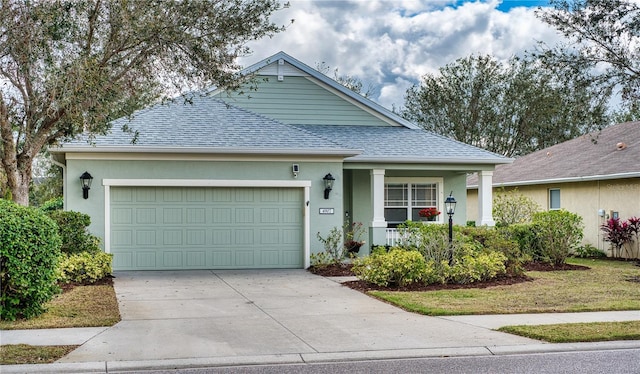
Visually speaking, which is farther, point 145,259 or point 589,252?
point 589,252

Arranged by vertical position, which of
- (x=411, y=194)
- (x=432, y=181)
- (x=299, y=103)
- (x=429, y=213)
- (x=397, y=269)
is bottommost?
(x=397, y=269)

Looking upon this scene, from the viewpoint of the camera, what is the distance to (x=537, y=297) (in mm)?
12000

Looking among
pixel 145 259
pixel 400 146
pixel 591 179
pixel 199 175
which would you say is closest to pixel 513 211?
pixel 591 179

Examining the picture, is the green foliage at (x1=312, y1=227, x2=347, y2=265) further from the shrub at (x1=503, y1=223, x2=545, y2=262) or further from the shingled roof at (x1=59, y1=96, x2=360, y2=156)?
the shrub at (x1=503, y1=223, x2=545, y2=262)

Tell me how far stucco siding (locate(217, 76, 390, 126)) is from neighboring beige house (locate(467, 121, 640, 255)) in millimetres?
6997

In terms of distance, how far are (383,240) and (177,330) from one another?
10.2 metres

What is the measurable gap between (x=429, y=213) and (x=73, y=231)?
10114mm

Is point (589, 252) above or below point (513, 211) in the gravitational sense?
below

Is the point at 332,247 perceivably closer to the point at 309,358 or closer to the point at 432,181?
the point at 432,181

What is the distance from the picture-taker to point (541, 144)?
39781mm

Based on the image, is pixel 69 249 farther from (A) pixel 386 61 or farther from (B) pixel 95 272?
(A) pixel 386 61

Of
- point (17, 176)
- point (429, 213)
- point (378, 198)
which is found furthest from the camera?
point (429, 213)

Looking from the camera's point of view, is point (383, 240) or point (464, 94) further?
point (464, 94)

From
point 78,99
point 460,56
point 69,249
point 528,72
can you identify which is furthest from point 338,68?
point 78,99
